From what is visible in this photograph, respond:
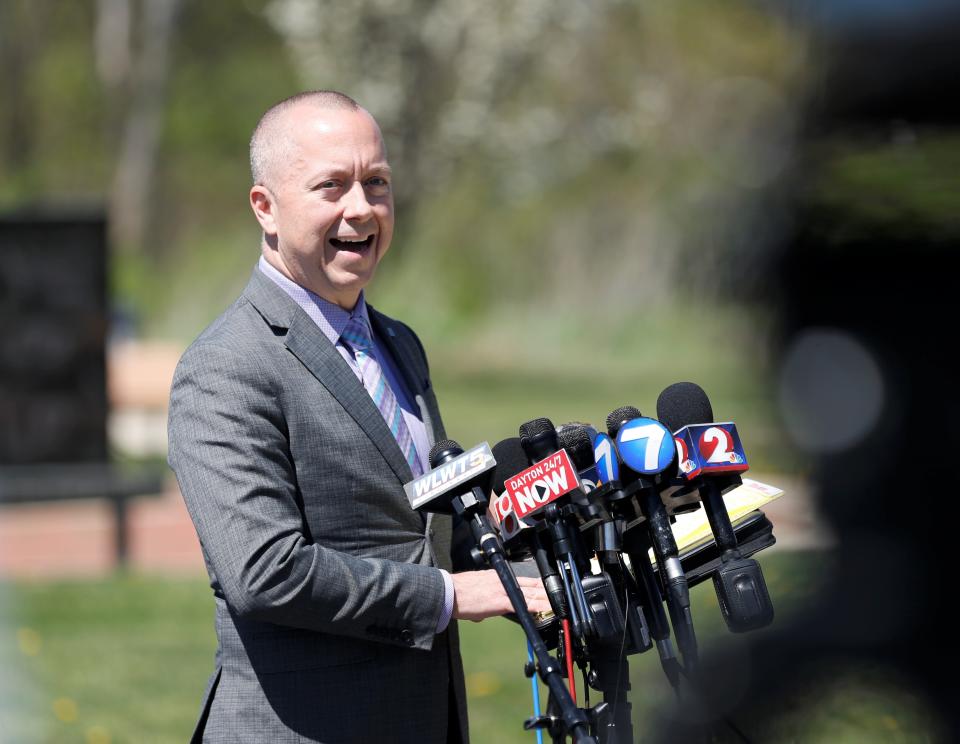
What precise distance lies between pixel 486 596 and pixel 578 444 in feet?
1.03

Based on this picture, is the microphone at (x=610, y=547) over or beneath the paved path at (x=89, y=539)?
beneath

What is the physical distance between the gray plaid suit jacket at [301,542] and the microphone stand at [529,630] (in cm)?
19

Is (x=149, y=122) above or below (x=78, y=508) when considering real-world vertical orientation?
above

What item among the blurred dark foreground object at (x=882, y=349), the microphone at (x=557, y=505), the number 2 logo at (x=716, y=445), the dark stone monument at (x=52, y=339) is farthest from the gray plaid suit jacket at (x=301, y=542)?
the dark stone monument at (x=52, y=339)

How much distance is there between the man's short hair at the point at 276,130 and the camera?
8.32 ft

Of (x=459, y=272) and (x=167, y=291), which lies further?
(x=167, y=291)

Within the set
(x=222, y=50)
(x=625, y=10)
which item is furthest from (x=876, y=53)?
(x=222, y=50)

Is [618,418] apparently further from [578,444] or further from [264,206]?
[264,206]

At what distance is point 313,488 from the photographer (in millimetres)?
2461

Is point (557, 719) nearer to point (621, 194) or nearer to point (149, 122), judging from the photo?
point (621, 194)

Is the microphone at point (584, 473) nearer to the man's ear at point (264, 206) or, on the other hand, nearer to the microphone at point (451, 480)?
the microphone at point (451, 480)

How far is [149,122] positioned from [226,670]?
32292mm

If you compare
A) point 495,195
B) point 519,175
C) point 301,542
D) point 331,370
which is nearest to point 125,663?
point 331,370

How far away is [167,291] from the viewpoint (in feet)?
87.8
